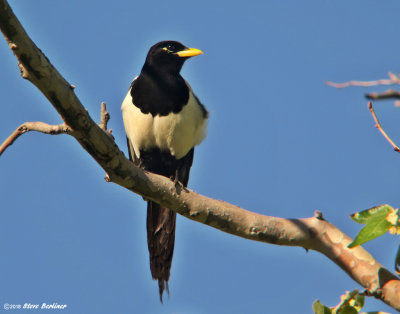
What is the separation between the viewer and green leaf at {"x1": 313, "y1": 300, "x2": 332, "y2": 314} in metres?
2.22

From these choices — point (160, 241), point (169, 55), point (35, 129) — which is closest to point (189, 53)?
point (169, 55)

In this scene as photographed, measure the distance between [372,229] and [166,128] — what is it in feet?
8.86

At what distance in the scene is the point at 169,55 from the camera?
17.3ft

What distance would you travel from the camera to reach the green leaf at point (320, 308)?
222 cm

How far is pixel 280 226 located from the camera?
3068 millimetres

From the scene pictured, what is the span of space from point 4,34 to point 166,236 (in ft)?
8.23

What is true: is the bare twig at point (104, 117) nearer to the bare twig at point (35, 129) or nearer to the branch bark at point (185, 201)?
the branch bark at point (185, 201)

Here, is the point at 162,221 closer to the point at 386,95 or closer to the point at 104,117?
the point at 104,117

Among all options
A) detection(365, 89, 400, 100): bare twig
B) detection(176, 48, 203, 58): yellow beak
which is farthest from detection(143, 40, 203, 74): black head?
detection(365, 89, 400, 100): bare twig

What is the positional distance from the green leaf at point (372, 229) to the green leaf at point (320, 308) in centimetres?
28

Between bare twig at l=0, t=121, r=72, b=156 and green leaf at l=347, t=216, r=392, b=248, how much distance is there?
146 cm

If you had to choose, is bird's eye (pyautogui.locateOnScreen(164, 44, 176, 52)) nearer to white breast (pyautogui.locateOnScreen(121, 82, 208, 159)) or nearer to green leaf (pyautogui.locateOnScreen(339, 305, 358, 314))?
white breast (pyautogui.locateOnScreen(121, 82, 208, 159))

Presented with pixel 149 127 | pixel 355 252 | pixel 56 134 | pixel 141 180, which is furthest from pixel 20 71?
pixel 149 127

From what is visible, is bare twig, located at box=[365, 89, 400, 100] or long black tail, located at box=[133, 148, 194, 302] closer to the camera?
bare twig, located at box=[365, 89, 400, 100]
